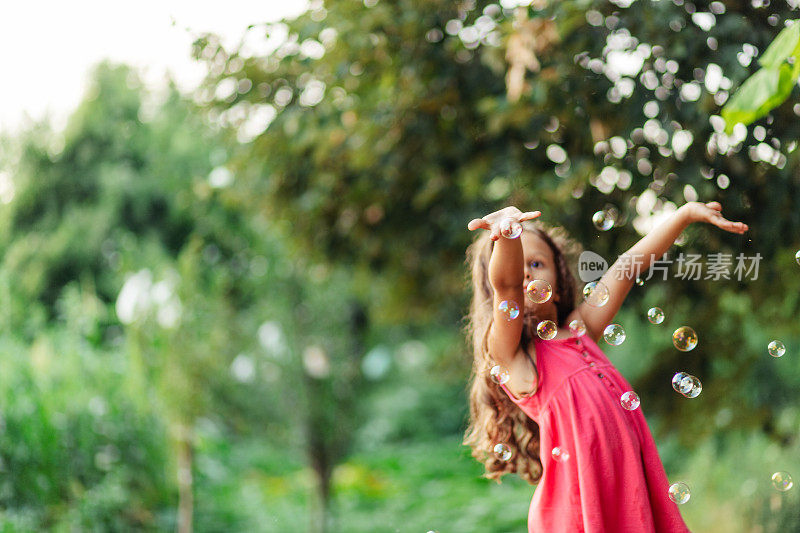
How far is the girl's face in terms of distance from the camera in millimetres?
1824

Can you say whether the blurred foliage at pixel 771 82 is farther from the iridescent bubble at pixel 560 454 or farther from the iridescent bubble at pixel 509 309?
the iridescent bubble at pixel 560 454

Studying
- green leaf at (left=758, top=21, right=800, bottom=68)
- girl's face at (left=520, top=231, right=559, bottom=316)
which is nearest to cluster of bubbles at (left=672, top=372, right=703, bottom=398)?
girl's face at (left=520, top=231, right=559, bottom=316)

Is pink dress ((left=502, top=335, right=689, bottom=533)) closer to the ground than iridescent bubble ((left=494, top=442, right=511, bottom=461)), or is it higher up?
higher up

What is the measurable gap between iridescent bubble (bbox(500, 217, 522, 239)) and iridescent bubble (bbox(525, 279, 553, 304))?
223mm

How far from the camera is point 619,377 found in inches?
70.4

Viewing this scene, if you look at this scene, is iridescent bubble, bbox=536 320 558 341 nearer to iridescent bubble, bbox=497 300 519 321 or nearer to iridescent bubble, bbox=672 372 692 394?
iridescent bubble, bbox=497 300 519 321

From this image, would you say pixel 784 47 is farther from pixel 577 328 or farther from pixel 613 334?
pixel 613 334

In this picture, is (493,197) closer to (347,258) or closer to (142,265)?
(347,258)

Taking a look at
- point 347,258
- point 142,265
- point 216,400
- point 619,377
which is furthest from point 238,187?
point 142,265

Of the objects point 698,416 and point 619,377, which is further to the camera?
point 698,416

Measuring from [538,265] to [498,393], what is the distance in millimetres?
372

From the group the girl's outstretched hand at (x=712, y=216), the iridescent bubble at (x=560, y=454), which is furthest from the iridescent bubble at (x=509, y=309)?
the girl's outstretched hand at (x=712, y=216)

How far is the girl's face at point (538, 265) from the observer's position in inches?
71.8

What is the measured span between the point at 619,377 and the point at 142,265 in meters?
7.44
